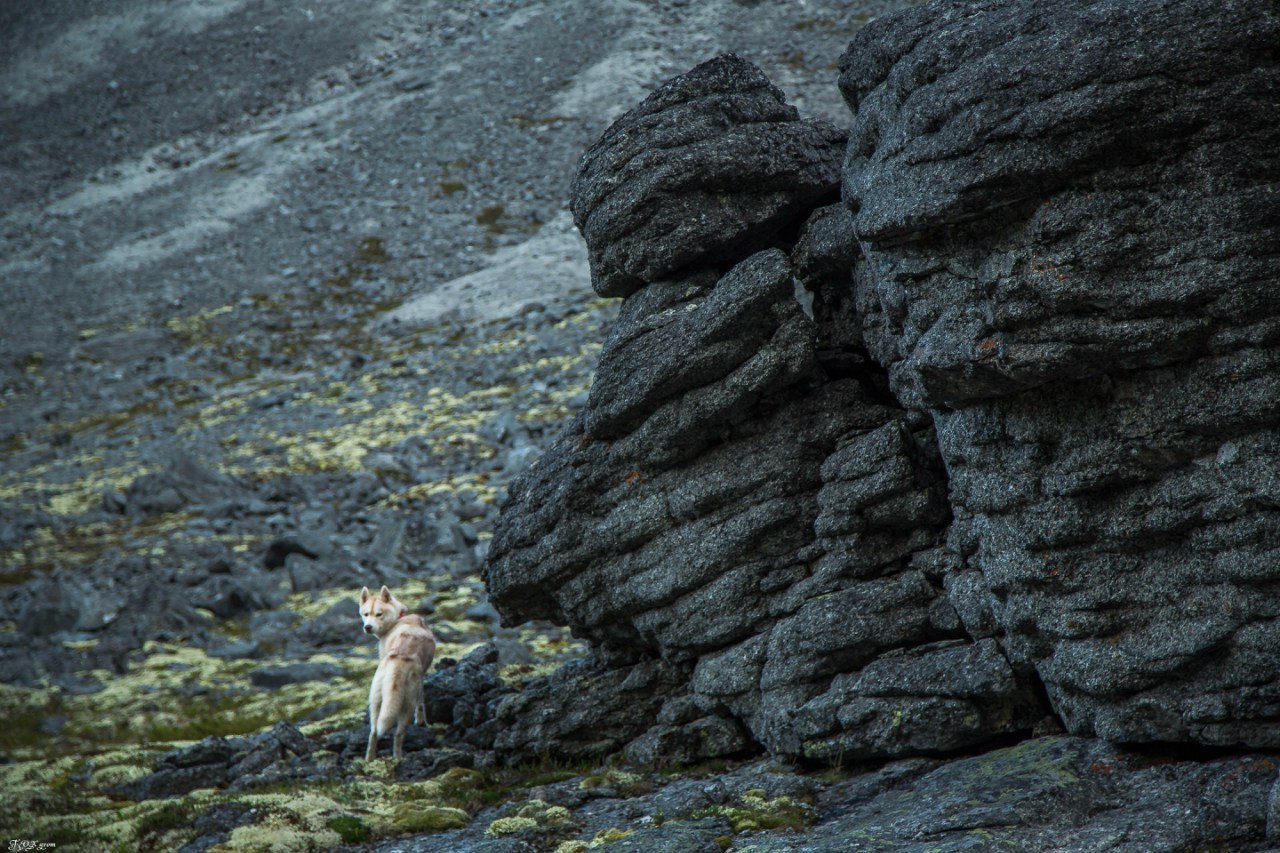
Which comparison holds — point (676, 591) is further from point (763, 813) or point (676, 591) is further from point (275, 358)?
point (275, 358)

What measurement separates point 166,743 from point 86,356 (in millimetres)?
65093

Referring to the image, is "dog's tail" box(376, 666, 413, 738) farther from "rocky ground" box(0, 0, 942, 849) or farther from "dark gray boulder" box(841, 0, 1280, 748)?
"dark gray boulder" box(841, 0, 1280, 748)

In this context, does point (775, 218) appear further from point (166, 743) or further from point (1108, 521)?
point (166, 743)

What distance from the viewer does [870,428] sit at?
2008 cm

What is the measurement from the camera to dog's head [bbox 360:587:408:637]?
25.7 m

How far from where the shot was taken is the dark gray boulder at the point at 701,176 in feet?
71.9

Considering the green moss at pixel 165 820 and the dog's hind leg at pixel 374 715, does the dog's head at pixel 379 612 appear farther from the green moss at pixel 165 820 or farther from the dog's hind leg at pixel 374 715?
the green moss at pixel 165 820

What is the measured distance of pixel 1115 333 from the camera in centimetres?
1423

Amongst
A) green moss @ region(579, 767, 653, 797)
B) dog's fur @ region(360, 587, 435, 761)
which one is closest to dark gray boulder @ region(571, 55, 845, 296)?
dog's fur @ region(360, 587, 435, 761)

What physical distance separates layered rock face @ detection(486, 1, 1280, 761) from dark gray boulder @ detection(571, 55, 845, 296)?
8 cm

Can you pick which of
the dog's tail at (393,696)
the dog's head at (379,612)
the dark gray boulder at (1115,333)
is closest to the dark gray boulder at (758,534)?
the dark gray boulder at (1115,333)

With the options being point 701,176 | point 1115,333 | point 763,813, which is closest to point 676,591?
point 763,813

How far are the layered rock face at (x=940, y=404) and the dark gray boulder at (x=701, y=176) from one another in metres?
0.08

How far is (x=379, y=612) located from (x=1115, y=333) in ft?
61.9
